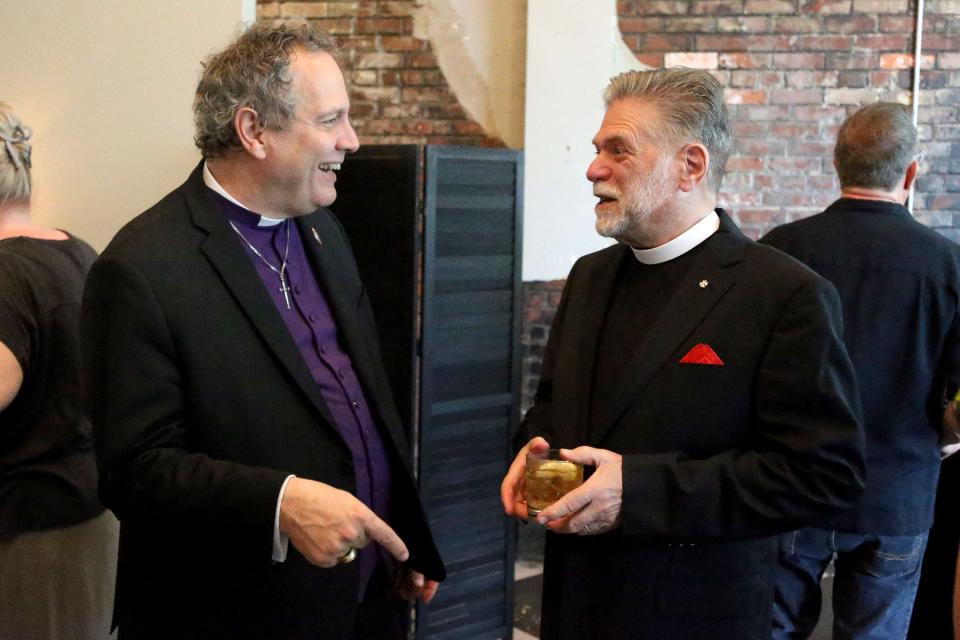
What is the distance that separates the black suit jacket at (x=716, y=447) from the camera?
177 cm

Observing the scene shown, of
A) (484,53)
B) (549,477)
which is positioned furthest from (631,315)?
(484,53)

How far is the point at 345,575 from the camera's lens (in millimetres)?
1901

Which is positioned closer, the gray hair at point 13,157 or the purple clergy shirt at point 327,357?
the purple clergy shirt at point 327,357

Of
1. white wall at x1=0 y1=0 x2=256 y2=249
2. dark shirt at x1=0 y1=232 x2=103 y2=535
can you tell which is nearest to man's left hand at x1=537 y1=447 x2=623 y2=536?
dark shirt at x1=0 y1=232 x2=103 y2=535

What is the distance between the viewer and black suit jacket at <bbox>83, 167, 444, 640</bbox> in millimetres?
1691

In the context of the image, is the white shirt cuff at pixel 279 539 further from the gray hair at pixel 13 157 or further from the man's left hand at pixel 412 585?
the gray hair at pixel 13 157

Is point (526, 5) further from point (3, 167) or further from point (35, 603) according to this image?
point (35, 603)

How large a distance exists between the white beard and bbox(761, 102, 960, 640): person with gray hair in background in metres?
1.11

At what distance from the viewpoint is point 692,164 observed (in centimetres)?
196

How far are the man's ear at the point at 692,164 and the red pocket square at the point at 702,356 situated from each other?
1.01 feet

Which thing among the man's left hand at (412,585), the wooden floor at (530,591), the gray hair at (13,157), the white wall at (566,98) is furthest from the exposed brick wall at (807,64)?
the man's left hand at (412,585)

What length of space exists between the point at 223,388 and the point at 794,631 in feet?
6.10

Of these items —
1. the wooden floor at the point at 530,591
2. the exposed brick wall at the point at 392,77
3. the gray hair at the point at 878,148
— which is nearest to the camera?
the gray hair at the point at 878,148

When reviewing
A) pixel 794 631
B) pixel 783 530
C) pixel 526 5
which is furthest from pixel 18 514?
pixel 526 5
